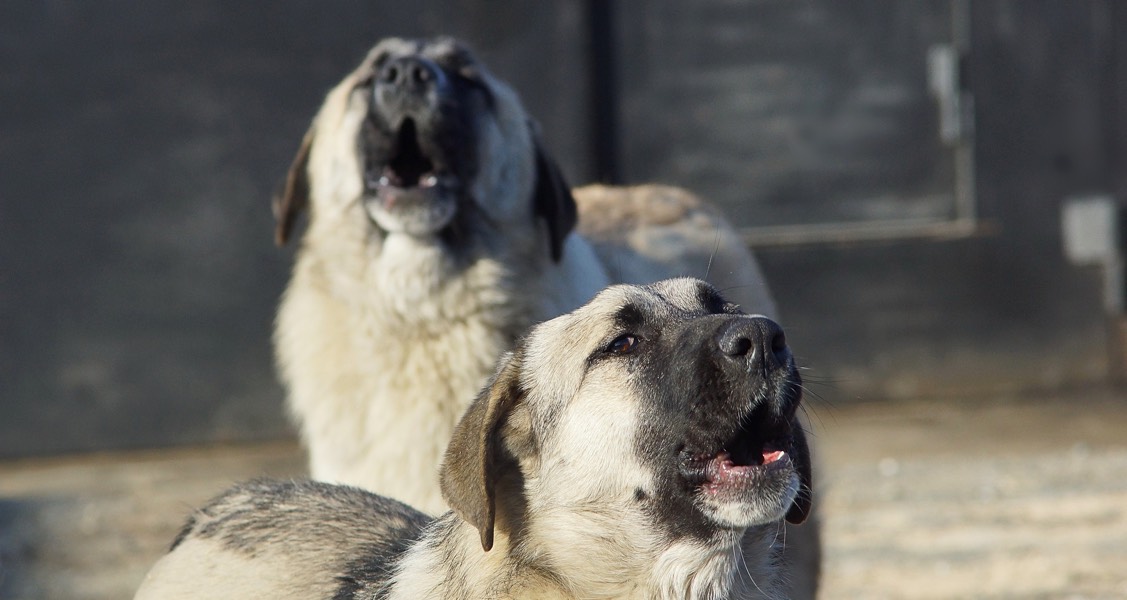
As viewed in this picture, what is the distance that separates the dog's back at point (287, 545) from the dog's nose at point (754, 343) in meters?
1.13

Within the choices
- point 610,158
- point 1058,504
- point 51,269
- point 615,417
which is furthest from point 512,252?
point 51,269

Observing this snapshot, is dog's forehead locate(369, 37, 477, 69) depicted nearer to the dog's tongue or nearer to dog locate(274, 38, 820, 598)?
dog locate(274, 38, 820, 598)

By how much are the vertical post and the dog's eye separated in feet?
18.7

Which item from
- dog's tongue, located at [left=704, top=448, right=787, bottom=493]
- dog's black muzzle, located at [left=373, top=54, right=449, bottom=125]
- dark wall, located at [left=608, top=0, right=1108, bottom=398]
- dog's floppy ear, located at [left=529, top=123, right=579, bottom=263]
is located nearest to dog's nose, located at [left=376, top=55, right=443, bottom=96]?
dog's black muzzle, located at [left=373, top=54, right=449, bottom=125]

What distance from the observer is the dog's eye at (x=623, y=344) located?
321 cm

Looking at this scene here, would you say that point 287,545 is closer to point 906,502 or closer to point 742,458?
point 742,458

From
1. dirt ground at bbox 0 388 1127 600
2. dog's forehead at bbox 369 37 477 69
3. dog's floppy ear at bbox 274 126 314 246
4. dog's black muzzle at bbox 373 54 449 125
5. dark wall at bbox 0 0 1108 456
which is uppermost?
dog's forehead at bbox 369 37 477 69

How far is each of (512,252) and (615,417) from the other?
1880mm

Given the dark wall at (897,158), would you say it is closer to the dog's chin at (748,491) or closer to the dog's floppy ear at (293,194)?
the dog's floppy ear at (293,194)

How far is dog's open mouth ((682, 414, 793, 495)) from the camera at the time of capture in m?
2.94

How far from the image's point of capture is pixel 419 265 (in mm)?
4773

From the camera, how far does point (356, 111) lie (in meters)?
4.96

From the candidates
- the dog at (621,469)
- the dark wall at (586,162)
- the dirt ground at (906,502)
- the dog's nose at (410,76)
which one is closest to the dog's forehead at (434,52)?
the dog's nose at (410,76)

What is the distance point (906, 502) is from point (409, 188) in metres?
3.54
